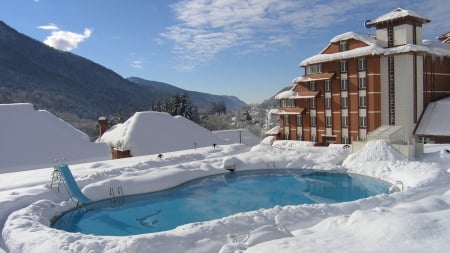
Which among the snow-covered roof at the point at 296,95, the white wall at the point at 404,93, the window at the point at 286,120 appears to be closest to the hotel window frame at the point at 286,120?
the window at the point at 286,120

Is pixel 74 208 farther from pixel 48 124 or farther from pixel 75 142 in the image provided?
pixel 48 124

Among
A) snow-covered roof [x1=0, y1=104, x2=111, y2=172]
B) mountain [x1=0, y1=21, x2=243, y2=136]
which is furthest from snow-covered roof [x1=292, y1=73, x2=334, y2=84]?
mountain [x1=0, y1=21, x2=243, y2=136]

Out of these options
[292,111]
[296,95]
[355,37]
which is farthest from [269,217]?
[292,111]

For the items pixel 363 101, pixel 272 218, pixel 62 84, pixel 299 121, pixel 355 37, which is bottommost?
pixel 272 218

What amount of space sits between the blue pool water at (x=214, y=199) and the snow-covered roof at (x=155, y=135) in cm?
1158

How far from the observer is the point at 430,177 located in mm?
15750

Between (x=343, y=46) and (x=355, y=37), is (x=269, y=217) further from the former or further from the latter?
(x=343, y=46)

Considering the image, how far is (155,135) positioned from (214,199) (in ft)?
54.3

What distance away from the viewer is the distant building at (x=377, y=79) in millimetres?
28766

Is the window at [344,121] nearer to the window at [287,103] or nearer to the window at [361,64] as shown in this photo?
the window at [361,64]

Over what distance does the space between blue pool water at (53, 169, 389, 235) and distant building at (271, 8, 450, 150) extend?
36.8 ft

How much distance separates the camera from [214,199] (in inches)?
683

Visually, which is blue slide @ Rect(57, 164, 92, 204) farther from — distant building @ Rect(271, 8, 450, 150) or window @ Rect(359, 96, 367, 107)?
window @ Rect(359, 96, 367, 107)

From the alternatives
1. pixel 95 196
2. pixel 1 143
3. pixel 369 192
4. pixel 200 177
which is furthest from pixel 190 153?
pixel 1 143
